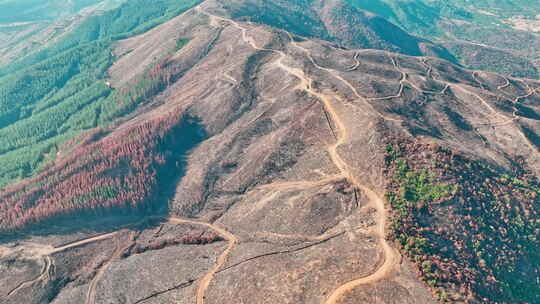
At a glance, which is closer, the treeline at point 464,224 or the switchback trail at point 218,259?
the treeline at point 464,224

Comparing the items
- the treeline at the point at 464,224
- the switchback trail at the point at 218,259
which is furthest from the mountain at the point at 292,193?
the switchback trail at the point at 218,259

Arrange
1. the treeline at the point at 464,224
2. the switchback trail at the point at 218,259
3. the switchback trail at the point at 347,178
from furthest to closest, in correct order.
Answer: the switchback trail at the point at 218,259 → the treeline at the point at 464,224 → the switchback trail at the point at 347,178

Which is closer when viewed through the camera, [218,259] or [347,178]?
[218,259]

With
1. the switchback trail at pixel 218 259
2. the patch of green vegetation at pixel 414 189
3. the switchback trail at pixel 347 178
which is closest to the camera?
the switchback trail at pixel 347 178

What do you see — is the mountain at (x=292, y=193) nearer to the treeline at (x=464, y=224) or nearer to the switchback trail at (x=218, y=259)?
the treeline at (x=464, y=224)

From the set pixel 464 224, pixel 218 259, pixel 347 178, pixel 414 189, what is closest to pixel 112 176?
pixel 218 259

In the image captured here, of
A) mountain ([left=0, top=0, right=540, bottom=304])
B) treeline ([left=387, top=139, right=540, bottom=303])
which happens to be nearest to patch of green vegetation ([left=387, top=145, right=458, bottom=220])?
treeline ([left=387, top=139, right=540, bottom=303])

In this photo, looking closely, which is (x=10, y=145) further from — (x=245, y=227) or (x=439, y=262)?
(x=439, y=262)

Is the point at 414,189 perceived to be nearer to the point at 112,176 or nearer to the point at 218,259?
the point at 218,259

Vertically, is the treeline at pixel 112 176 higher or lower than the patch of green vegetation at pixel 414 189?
lower

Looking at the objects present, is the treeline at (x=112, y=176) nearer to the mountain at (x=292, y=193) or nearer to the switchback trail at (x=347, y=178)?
the mountain at (x=292, y=193)
